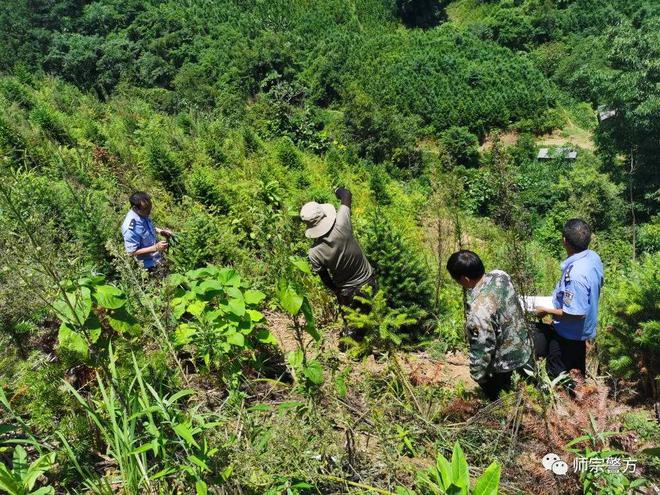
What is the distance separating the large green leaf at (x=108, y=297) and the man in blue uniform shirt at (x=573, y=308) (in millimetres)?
2538

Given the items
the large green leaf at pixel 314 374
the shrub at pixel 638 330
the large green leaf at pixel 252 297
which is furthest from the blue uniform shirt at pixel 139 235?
the shrub at pixel 638 330

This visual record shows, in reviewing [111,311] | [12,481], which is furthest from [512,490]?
[111,311]

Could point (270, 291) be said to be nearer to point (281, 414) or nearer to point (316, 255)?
point (316, 255)

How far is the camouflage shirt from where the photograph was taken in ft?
8.43

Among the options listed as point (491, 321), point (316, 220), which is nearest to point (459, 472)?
point (491, 321)

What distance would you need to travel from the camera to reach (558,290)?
10.1ft

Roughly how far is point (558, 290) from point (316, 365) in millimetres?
1780

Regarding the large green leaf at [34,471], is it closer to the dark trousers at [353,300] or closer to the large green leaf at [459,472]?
the large green leaf at [459,472]

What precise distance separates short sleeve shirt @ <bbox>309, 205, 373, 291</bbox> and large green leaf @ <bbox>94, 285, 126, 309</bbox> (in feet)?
5.76

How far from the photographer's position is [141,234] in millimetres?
4074

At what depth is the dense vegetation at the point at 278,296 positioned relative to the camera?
196 cm

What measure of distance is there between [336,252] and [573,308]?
1.73 meters

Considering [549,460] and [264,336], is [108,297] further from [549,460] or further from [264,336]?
[549,460]

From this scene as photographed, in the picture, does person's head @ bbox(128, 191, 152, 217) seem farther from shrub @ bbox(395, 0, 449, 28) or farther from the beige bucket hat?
shrub @ bbox(395, 0, 449, 28)
